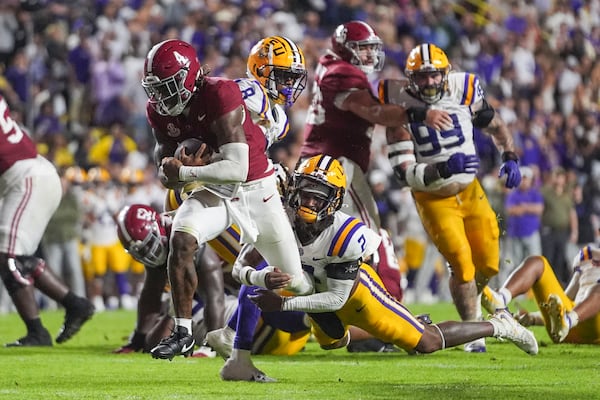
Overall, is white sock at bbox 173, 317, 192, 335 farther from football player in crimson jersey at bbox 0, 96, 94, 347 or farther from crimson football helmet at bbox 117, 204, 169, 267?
football player in crimson jersey at bbox 0, 96, 94, 347

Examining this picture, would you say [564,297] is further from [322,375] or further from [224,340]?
[224,340]

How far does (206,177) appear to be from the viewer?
552 centimetres

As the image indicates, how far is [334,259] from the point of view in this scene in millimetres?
5535

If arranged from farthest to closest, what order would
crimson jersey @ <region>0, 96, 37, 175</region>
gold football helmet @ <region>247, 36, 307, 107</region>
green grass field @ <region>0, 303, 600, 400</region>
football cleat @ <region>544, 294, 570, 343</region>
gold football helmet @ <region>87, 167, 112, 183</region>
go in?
gold football helmet @ <region>87, 167, 112, 183</region>
crimson jersey @ <region>0, 96, 37, 175</region>
football cleat @ <region>544, 294, 570, 343</region>
gold football helmet @ <region>247, 36, 307, 107</region>
green grass field @ <region>0, 303, 600, 400</region>

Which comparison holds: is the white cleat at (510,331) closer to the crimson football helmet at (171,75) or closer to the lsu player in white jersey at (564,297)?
the lsu player in white jersey at (564,297)

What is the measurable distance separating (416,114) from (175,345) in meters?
2.71

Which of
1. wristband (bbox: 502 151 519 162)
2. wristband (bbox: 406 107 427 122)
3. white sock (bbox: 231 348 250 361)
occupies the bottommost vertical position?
white sock (bbox: 231 348 250 361)

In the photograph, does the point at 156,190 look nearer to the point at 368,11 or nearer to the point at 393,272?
the point at 368,11

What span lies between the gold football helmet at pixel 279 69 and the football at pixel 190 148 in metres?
1.04

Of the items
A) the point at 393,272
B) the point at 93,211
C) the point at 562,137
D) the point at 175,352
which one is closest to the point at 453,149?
the point at 393,272

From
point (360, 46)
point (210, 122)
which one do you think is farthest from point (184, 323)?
point (360, 46)

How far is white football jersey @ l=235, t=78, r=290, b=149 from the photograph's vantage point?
20.5ft

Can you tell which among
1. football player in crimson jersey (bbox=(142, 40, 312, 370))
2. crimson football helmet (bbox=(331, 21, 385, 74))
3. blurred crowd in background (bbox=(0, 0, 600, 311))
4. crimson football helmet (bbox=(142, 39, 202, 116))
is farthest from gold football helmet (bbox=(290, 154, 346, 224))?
blurred crowd in background (bbox=(0, 0, 600, 311))

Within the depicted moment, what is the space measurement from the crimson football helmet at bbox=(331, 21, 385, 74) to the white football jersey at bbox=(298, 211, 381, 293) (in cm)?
246
